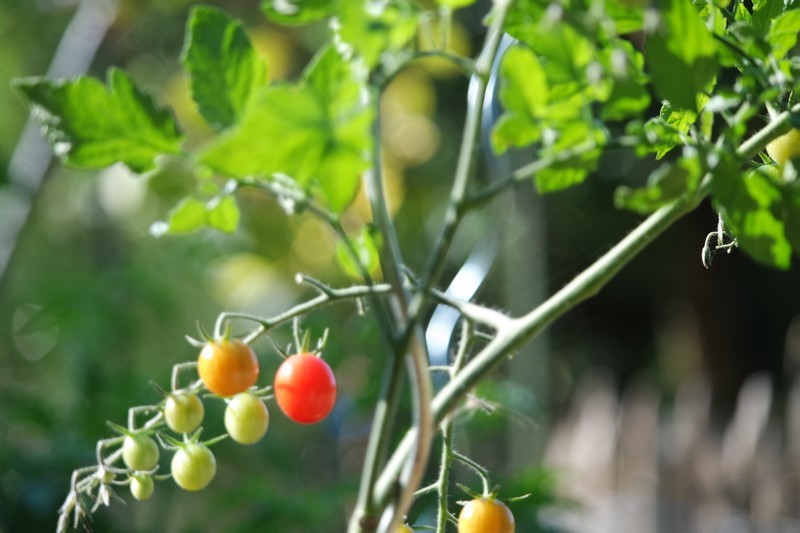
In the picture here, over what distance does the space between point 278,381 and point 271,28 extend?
7.72 ft

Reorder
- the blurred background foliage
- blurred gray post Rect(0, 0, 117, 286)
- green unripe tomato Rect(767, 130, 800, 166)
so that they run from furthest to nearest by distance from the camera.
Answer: blurred gray post Rect(0, 0, 117, 286) < the blurred background foliage < green unripe tomato Rect(767, 130, 800, 166)

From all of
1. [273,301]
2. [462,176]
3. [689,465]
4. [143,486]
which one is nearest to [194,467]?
[143,486]

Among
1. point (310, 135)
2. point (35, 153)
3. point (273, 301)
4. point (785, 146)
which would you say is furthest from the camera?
point (273, 301)

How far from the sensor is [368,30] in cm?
20

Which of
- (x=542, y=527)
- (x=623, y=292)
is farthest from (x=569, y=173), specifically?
(x=623, y=292)

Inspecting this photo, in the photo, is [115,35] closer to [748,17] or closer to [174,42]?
[174,42]

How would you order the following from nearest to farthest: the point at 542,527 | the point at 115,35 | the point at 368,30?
the point at 368,30
the point at 542,527
the point at 115,35

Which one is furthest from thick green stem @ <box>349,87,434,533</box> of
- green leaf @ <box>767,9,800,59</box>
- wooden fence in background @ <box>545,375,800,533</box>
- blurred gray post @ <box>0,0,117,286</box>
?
wooden fence in background @ <box>545,375,800,533</box>

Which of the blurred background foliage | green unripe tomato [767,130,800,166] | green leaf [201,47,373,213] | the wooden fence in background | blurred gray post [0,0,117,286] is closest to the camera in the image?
green leaf [201,47,373,213]

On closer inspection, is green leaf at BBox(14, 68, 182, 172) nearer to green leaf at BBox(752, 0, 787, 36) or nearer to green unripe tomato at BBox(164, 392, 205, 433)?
green unripe tomato at BBox(164, 392, 205, 433)

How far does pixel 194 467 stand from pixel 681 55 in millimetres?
172

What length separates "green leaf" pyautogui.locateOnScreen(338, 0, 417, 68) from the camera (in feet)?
0.65

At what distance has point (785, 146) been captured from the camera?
0.30 metres

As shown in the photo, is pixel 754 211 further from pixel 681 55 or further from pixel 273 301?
pixel 273 301
